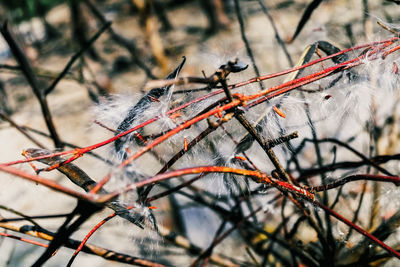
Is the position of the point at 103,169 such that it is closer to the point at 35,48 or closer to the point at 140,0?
the point at 140,0

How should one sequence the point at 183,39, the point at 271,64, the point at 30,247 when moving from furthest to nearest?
the point at 183,39
the point at 271,64
the point at 30,247

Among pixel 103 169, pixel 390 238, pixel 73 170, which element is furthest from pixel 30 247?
pixel 390 238

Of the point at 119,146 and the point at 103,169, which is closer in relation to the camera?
the point at 119,146

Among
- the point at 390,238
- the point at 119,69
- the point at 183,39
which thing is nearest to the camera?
the point at 390,238

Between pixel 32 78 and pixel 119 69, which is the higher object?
pixel 119 69

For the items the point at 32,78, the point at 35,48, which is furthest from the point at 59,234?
the point at 35,48

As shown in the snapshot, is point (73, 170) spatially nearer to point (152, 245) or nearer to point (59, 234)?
point (59, 234)

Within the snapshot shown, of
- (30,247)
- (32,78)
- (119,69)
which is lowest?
(30,247)

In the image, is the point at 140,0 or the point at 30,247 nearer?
the point at 30,247

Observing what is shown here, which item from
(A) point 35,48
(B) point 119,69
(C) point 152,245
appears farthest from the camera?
(A) point 35,48
